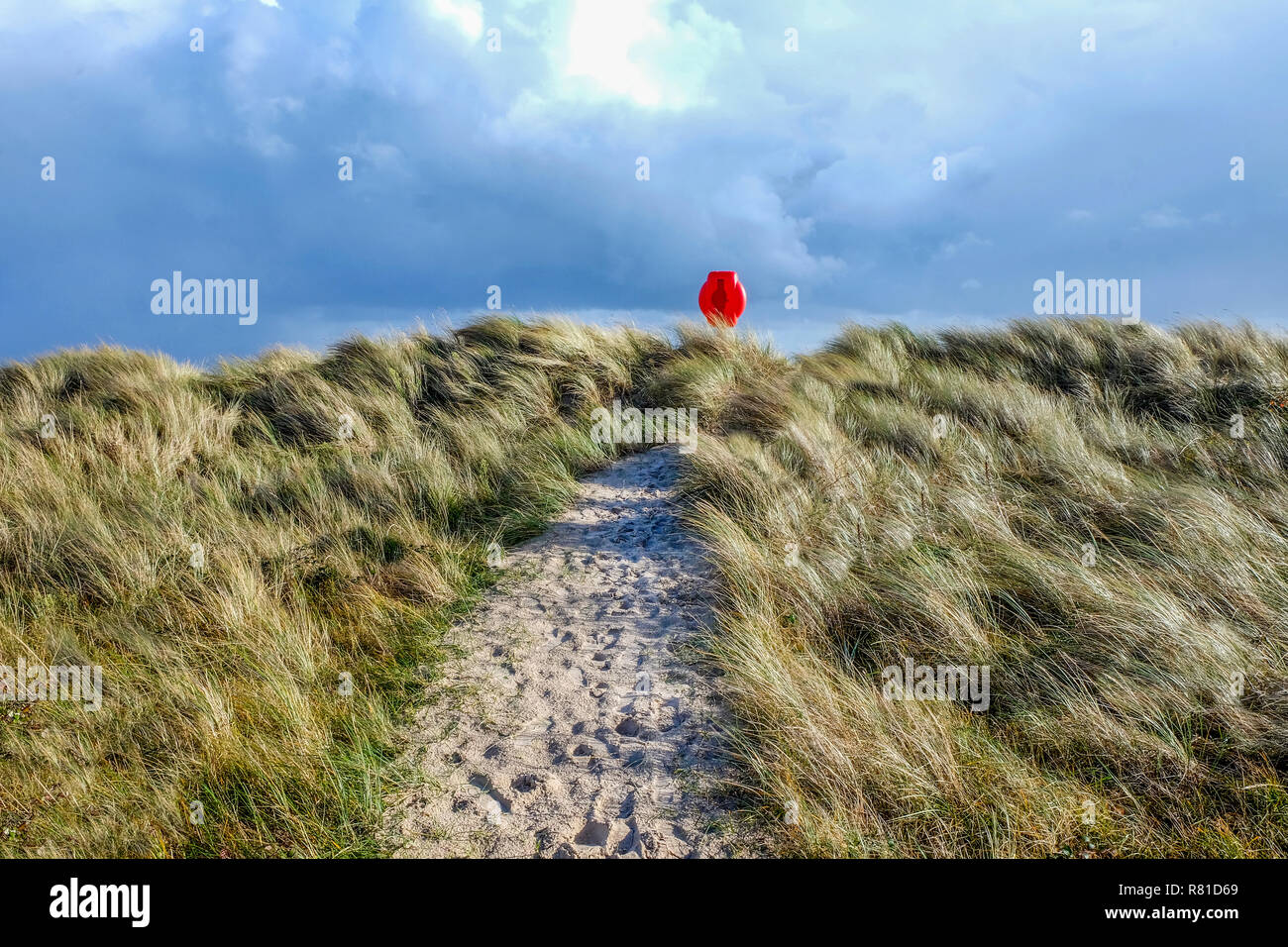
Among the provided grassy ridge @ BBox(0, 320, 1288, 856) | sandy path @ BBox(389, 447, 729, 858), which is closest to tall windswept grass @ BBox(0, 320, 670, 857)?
grassy ridge @ BBox(0, 320, 1288, 856)

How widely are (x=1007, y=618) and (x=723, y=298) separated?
22.4ft

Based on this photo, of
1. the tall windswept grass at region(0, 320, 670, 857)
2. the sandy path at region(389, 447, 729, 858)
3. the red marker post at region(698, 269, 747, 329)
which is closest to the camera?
the sandy path at region(389, 447, 729, 858)

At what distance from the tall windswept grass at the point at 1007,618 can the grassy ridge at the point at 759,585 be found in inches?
0.8

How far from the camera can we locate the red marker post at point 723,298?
33.4ft

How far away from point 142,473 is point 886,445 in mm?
6836

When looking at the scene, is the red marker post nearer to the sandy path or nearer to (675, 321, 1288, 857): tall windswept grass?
(675, 321, 1288, 857): tall windswept grass

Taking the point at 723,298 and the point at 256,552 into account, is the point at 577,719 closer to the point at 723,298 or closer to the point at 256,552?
the point at 256,552

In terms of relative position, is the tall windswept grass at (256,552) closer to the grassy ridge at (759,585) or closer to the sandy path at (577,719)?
the grassy ridge at (759,585)

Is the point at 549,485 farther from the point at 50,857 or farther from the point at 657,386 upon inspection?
the point at 50,857

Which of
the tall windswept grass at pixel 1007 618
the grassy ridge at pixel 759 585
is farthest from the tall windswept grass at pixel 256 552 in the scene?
the tall windswept grass at pixel 1007 618

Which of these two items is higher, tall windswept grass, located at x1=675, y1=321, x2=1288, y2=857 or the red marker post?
the red marker post

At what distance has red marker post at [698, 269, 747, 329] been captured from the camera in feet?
33.4

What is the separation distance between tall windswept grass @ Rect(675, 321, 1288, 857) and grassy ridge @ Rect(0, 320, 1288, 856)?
0.02 metres

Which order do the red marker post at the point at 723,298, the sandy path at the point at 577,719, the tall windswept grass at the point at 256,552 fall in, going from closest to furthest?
the sandy path at the point at 577,719, the tall windswept grass at the point at 256,552, the red marker post at the point at 723,298
